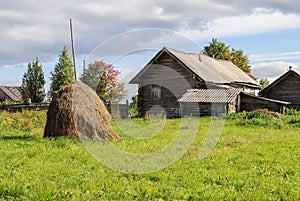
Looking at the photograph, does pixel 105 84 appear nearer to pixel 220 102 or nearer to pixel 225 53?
pixel 220 102

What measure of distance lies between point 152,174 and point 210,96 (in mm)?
24421

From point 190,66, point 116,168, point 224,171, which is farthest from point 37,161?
point 190,66

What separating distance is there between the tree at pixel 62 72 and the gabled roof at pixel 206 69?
14.7m

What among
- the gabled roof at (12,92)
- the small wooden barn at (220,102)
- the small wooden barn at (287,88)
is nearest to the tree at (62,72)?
the small wooden barn at (220,102)

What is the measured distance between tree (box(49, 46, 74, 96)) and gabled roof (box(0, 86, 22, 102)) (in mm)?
34360

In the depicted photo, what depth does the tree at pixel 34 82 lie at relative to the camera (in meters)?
54.5

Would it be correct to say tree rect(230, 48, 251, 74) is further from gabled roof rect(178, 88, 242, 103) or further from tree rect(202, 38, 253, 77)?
gabled roof rect(178, 88, 242, 103)

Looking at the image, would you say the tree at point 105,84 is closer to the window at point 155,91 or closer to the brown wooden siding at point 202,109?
the brown wooden siding at point 202,109

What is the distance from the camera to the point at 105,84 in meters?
28.2

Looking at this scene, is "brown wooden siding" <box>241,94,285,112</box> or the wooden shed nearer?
the wooden shed

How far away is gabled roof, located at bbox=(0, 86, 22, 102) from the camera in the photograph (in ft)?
273

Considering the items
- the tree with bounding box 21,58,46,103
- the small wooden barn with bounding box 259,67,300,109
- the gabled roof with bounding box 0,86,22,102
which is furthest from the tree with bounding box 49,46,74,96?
the gabled roof with bounding box 0,86,22,102

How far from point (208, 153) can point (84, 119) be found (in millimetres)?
5445

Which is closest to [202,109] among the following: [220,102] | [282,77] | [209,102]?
[209,102]
